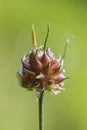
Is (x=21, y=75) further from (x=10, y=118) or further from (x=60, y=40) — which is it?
(x=60, y=40)

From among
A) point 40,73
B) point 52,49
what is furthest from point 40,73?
point 52,49

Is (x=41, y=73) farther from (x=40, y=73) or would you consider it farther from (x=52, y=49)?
(x=52, y=49)

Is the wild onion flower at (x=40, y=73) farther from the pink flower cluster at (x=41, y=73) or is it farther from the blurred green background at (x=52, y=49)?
the blurred green background at (x=52, y=49)

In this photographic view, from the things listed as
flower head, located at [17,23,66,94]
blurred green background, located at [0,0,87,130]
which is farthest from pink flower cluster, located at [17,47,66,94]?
blurred green background, located at [0,0,87,130]

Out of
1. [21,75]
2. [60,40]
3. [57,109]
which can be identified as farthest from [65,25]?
[21,75]

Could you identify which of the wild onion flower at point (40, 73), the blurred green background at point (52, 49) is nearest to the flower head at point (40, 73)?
the wild onion flower at point (40, 73)

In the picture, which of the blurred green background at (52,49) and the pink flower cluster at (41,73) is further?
the blurred green background at (52,49)

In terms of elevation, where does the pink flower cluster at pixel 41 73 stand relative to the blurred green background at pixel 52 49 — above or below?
above

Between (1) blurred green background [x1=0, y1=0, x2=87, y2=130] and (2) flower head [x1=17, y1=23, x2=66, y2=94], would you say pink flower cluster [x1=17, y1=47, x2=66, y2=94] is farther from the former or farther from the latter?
(1) blurred green background [x1=0, y1=0, x2=87, y2=130]
